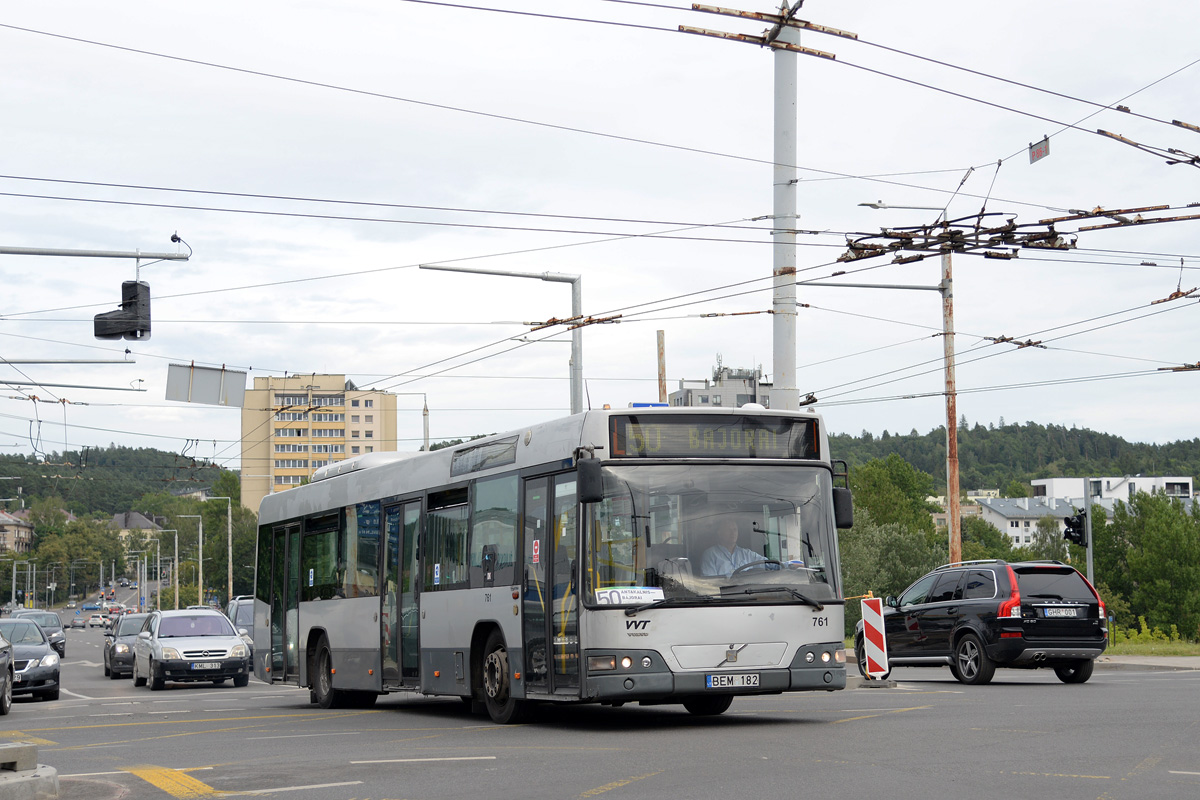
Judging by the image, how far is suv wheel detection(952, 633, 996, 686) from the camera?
20.0 metres

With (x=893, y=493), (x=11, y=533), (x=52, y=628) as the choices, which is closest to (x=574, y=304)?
(x=52, y=628)

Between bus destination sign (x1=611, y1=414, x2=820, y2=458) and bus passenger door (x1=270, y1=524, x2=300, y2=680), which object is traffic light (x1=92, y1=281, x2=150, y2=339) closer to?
bus passenger door (x1=270, y1=524, x2=300, y2=680)

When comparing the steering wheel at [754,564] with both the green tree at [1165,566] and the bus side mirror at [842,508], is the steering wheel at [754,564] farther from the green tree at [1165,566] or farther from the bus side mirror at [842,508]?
the green tree at [1165,566]

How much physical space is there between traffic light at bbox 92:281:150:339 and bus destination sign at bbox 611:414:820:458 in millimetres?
11206

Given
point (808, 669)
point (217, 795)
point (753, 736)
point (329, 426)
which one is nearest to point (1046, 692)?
point (808, 669)

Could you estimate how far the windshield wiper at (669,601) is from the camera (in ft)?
41.2

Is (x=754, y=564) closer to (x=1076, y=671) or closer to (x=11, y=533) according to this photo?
(x=1076, y=671)

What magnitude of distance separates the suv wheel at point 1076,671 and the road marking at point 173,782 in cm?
1327

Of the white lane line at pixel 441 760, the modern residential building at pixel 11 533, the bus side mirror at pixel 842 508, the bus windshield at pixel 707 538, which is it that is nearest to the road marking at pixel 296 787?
the white lane line at pixel 441 760

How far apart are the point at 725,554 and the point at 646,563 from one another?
72 cm

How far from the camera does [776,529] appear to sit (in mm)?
13078

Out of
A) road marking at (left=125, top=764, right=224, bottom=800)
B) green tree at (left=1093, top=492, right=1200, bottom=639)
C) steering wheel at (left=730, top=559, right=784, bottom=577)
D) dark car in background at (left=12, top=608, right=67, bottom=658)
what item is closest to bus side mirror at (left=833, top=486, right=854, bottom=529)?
steering wheel at (left=730, top=559, right=784, bottom=577)

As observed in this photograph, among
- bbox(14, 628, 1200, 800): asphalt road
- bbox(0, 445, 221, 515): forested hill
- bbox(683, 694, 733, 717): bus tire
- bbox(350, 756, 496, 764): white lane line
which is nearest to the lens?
bbox(14, 628, 1200, 800): asphalt road

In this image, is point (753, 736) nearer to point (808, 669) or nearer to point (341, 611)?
point (808, 669)
